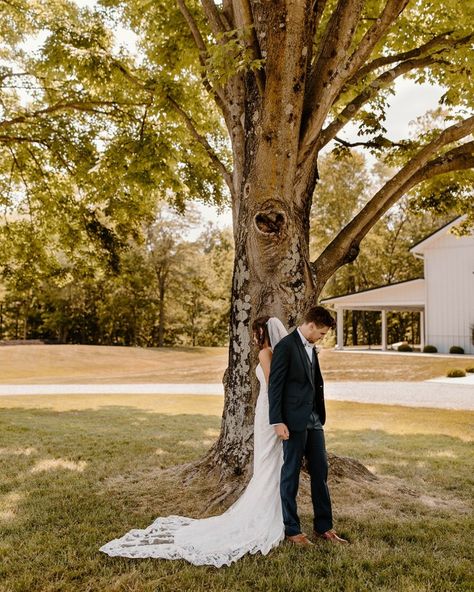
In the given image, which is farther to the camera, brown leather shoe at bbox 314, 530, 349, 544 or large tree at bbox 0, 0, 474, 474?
large tree at bbox 0, 0, 474, 474

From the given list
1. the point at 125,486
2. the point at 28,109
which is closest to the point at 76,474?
the point at 125,486

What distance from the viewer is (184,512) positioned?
5863 mm

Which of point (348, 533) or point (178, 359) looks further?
point (178, 359)

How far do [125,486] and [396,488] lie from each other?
Result: 343 centimetres

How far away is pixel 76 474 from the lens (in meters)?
7.62

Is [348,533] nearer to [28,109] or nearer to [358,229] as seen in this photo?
[358,229]

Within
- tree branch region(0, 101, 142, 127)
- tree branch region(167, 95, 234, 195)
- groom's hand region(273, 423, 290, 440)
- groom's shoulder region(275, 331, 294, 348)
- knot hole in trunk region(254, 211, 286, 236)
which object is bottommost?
groom's hand region(273, 423, 290, 440)

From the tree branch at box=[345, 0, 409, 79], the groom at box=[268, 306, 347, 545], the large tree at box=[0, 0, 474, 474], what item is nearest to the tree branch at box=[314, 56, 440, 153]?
the large tree at box=[0, 0, 474, 474]

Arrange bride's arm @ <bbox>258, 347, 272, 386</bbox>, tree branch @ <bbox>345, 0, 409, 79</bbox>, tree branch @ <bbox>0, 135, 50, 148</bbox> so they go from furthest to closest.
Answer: tree branch @ <bbox>0, 135, 50, 148</bbox>
tree branch @ <bbox>345, 0, 409, 79</bbox>
bride's arm @ <bbox>258, 347, 272, 386</bbox>

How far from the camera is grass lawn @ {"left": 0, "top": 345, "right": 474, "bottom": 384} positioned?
2780 centimetres

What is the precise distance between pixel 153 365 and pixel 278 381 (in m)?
35.2

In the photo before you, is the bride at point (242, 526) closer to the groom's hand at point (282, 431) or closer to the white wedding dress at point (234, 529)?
the white wedding dress at point (234, 529)

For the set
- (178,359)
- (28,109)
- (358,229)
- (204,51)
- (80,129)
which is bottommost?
(178,359)

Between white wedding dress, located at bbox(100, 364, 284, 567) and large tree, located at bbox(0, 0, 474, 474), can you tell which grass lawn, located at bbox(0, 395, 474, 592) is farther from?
large tree, located at bbox(0, 0, 474, 474)
